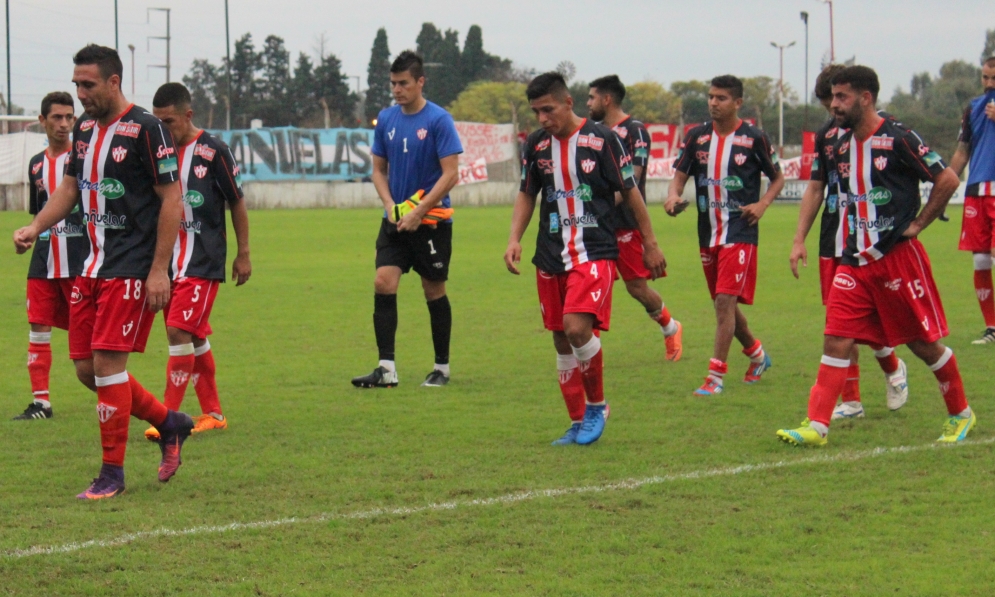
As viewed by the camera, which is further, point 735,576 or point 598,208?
point 598,208

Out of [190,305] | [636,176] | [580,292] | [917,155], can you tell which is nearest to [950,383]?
[917,155]

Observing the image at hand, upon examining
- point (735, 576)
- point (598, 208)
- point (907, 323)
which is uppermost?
point (598, 208)

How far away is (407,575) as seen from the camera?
436 centimetres

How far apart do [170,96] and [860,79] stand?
12.7ft

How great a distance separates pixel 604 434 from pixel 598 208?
1324mm

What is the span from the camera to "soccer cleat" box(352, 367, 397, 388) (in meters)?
8.62

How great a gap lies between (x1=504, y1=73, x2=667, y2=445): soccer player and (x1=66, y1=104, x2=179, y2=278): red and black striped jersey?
1.92m

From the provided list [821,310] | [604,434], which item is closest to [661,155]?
[821,310]

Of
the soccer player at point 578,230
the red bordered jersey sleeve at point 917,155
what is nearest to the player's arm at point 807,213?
the red bordered jersey sleeve at point 917,155

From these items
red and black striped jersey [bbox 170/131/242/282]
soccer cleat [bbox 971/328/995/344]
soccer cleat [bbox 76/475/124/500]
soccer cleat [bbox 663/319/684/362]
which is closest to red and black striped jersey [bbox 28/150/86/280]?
red and black striped jersey [bbox 170/131/242/282]

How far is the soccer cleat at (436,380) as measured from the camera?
8.70 m

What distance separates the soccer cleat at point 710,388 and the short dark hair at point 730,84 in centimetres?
198

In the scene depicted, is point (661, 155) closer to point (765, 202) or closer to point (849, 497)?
point (765, 202)

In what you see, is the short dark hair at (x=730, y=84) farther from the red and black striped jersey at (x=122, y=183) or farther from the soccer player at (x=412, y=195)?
the red and black striped jersey at (x=122, y=183)
